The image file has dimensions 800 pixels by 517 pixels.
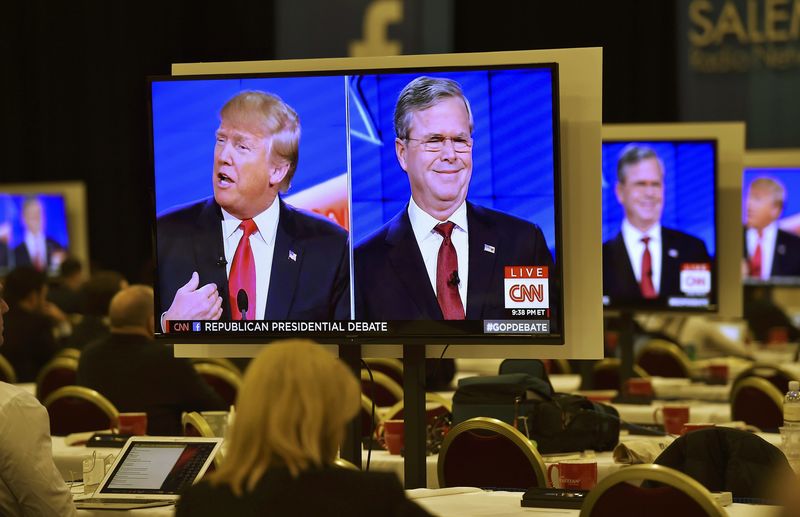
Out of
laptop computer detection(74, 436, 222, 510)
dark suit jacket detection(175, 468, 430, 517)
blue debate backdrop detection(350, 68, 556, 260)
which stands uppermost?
blue debate backdrop detection(350, 68, 556, 260)

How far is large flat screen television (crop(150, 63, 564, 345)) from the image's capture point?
12.7 feet

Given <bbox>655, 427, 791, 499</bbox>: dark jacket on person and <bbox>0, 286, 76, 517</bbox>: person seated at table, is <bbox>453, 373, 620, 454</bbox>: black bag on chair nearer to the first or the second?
<bbox>655, 427, 791, 499</bbox>: dark jacket on person

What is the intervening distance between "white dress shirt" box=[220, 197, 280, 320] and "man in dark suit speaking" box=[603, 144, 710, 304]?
3.45 metres

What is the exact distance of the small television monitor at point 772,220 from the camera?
9.56 meters

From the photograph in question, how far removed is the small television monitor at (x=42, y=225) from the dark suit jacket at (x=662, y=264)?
9127 millimetres

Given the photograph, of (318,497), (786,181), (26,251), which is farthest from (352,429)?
(26,251)

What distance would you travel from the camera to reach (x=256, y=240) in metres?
4.03

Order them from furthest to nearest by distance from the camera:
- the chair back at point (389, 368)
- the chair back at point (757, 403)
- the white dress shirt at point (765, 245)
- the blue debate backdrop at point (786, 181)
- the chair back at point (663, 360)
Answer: the white dress shirt at point (765, 245)
the blue debate backdrop at point (786, 181)
the chair back at point (663, 360)
the chair back at point (389, 368)
the chair back at point (757, 403)

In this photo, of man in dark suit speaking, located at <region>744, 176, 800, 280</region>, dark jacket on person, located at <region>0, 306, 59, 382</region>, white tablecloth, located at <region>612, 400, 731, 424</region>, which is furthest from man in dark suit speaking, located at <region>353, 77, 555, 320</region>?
man in dark suit speaking, located at <region>744, 176, 800, 280</region>

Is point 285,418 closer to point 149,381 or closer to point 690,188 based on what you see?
point 149,381

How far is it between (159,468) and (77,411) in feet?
6.50

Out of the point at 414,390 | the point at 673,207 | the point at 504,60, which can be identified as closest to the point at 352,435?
the point at 414,390

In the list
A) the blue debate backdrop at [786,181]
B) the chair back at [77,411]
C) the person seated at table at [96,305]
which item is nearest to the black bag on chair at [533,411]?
the chair back at [77,411]

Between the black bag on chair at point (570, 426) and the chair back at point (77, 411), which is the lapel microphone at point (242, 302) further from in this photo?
the chair back at point (77, 411)
